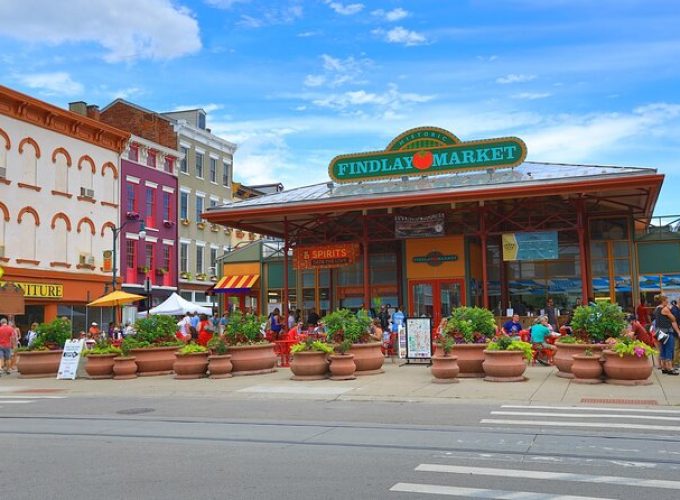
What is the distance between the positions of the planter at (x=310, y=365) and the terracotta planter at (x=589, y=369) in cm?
606

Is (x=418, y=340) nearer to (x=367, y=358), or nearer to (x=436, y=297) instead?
(x=367, y=358)

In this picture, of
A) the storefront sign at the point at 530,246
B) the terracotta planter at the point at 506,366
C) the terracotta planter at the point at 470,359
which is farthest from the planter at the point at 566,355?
the storefront sign at the point at 530,246

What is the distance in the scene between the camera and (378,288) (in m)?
29.9

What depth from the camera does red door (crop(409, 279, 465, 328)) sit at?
27.4 meters

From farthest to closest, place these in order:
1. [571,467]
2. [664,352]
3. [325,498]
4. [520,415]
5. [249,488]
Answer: [664,352]
[520,415]
[571,467]
[249,488]
[325,498]

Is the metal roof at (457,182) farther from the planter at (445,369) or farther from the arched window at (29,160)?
the arched window at (29,160)

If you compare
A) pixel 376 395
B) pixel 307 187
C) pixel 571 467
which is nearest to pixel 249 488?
pixel 571 467

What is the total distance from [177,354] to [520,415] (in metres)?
10.6

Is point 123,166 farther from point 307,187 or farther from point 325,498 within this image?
point 325,498

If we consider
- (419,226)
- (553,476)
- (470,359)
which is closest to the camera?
(553,476)

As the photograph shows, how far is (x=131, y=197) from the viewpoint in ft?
151

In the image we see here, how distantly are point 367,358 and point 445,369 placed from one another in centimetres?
250

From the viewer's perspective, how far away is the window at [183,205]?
51.5 m

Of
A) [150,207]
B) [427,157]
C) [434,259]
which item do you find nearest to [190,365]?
[434,259]
